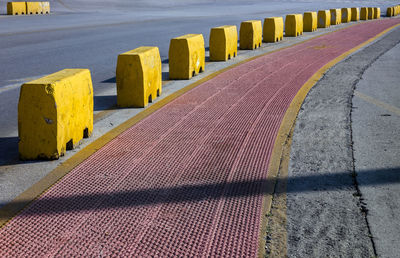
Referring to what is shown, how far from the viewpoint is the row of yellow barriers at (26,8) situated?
3547 cm

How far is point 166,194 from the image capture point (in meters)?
4.27

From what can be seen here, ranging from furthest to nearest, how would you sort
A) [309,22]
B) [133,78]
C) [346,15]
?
[346,15]
[309,22]
[133,78]

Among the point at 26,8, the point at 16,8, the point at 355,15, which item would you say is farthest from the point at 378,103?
the point at 26,8

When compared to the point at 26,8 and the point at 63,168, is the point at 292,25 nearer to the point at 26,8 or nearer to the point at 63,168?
the point at 63,168

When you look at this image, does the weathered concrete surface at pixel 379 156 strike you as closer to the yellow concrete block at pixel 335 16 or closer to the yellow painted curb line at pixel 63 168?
the yellow painted curb line at pixel 63 168

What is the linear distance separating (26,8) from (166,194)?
1437 inches

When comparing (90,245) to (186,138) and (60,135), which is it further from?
(186,138)

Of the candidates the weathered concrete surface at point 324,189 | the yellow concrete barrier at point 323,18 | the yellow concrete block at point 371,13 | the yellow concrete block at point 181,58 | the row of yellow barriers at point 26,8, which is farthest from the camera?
the row of yellow barriers at point 26,8

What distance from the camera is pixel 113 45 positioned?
16.3 m

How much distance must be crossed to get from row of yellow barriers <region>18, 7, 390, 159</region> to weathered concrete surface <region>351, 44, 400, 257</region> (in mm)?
3123

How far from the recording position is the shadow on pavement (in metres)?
4.04

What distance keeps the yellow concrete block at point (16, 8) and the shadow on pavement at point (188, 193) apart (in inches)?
1365

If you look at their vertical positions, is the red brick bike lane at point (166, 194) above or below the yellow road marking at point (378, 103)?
below

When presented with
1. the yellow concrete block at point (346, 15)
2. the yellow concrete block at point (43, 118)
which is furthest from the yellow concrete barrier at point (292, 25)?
the yellow concrete block at point (43, 118)
